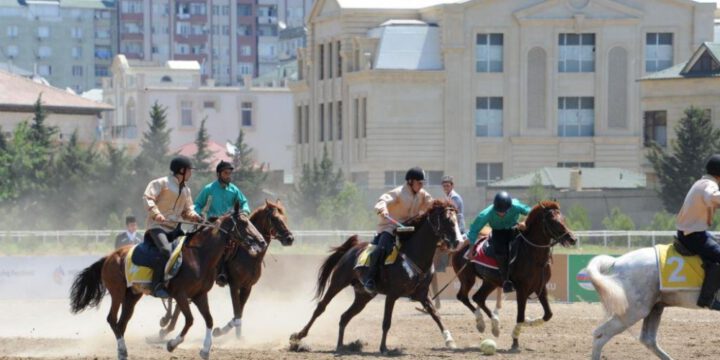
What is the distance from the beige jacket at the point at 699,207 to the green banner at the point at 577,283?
1524 centimetres

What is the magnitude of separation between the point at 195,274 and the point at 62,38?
138 meters

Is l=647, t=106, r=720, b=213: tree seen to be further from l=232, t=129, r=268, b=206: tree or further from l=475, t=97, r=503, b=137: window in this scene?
l=232, t=129, r=268, b=206: tree

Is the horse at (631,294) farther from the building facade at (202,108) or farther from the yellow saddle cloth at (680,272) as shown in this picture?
the building facade at (202,108)

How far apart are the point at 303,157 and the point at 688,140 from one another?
24.4 metres


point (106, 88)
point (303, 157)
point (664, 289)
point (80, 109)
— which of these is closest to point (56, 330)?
point (664, 289)

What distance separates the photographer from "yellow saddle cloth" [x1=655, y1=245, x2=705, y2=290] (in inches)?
733

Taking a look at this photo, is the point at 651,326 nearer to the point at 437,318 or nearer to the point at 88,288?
the point at 437,318

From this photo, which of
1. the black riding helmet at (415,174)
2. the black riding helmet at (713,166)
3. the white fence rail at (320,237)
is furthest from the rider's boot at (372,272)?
the white fence rail at (320,237)

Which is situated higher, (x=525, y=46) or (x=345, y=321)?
(x=525, y=46)

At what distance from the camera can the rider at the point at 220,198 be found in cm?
2312

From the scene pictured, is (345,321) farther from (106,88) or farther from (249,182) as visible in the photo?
(106,88)

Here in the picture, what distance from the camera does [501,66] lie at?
74.1m

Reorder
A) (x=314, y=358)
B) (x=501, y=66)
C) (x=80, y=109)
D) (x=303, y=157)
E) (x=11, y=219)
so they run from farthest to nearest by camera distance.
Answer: (x=80, y=109)
(x=303, y=157)
(x=501, y=66)
(x=11, y=219)
(x=314, y=358)

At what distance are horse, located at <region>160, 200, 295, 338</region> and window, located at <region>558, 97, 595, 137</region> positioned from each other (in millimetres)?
53556
